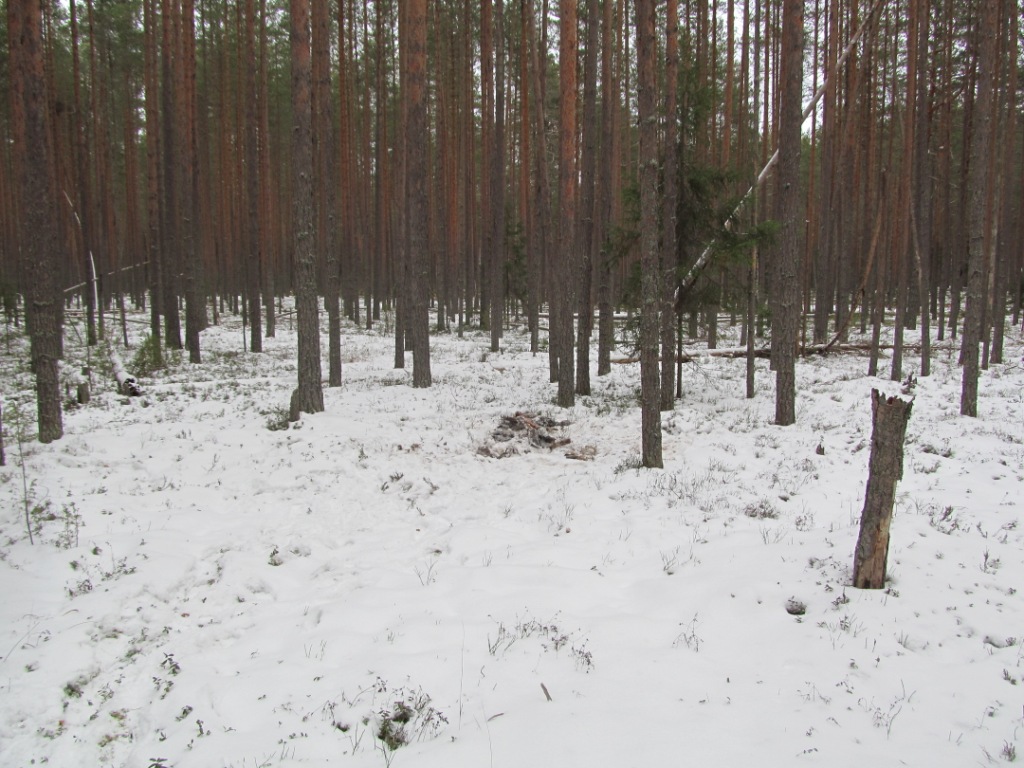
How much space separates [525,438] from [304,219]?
17.9 feet

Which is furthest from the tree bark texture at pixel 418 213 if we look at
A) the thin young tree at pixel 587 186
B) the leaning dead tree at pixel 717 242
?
the leaning dead tree at pixel 717 242

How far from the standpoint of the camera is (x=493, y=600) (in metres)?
5.29

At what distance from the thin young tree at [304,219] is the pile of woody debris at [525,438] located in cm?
352

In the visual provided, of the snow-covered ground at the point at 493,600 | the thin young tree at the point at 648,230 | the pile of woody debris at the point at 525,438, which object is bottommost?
the snow-covered ground at the point at 493,600

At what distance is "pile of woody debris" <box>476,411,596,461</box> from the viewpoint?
9703 mm

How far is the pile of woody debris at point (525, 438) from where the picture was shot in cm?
970

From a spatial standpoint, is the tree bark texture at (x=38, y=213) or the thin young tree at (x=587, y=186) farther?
the thin young tree at (x=587, y=186)

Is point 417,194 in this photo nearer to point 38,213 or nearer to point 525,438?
point 525,438

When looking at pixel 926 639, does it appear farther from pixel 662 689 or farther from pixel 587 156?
pixel 587 156

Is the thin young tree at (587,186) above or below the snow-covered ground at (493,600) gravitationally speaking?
above

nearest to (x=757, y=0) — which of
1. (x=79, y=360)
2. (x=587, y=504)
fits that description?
(x=587, y=504)

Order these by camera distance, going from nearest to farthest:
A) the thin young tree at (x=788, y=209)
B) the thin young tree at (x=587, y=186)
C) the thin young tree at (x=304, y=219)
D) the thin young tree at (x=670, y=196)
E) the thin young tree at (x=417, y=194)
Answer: the thin young tree at (x=304, y=219) < the thin young tree at (x=788, y=209) < the thin young tree at (x=670, y=196) < the thin young tree at (x=587, y=186) < the thin young tree at (x=417, y=194)

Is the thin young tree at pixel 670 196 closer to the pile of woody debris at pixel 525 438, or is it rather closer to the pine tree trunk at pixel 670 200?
the pine tree trunk at pixel 670 200

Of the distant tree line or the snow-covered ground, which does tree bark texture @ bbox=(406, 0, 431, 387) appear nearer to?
the distant tree line
